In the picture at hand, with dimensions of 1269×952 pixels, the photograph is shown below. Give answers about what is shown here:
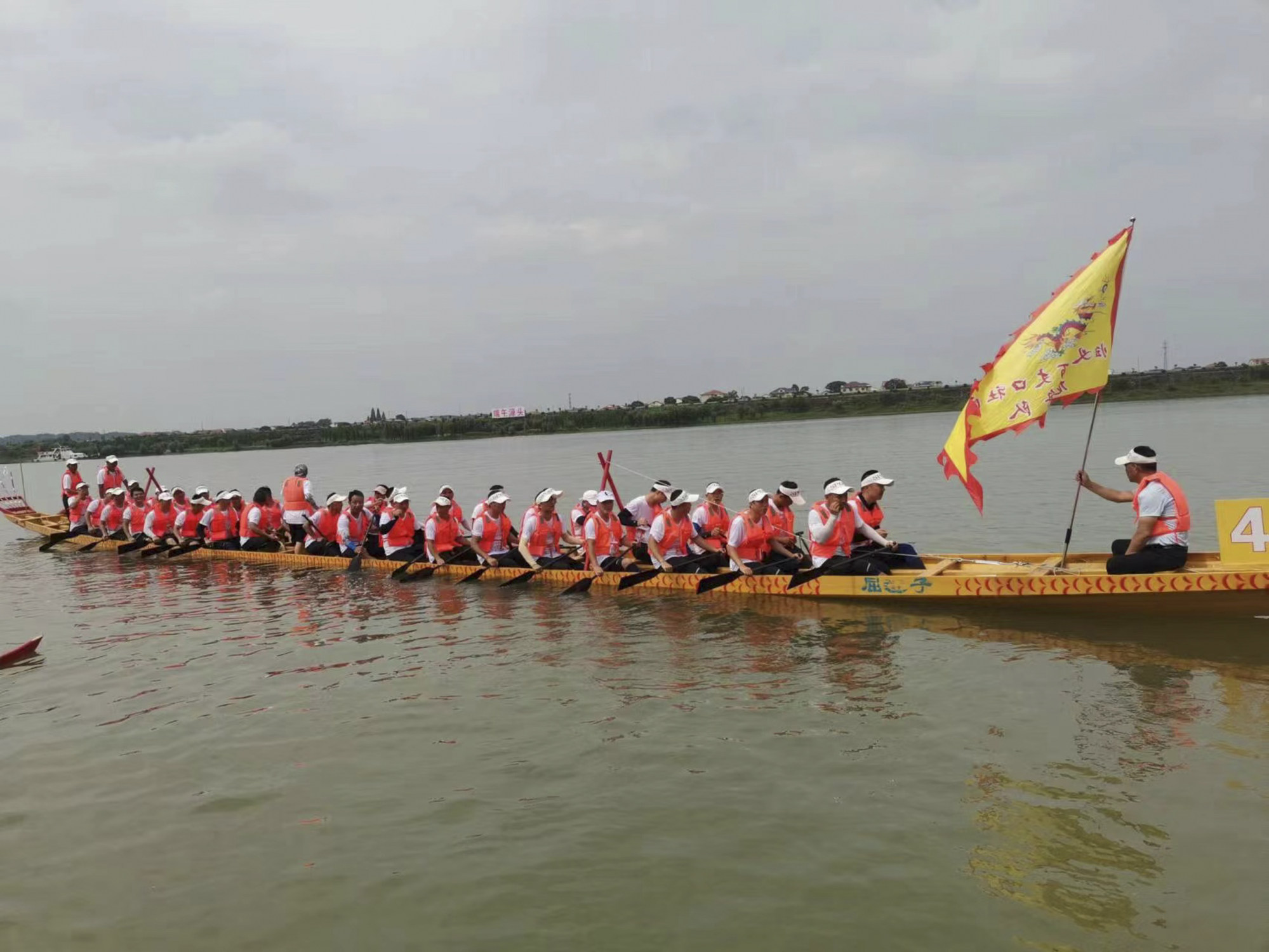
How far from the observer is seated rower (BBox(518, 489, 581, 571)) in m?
15.1

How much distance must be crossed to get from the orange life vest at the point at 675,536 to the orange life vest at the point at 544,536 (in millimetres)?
2266

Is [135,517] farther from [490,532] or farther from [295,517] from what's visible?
[490,532]

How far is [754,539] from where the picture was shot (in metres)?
13.3

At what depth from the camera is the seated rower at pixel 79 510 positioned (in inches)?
995

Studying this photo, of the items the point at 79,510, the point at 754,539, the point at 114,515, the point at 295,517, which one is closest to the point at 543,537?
the point at 754,539

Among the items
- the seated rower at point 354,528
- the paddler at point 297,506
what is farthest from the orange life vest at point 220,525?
the seated rower at point 354,528

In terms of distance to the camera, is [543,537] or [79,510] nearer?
[543,537]

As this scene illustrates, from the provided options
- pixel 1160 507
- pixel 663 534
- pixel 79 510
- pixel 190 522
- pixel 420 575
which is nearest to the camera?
pixel 1160 507

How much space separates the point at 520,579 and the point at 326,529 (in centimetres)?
628

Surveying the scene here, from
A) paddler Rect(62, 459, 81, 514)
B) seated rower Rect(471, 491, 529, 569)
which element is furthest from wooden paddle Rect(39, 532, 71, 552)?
seated rower Rect(471, 491, 529, 569)

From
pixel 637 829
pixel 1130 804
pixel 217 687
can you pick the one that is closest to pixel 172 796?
pixel 217 687

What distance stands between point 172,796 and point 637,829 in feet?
12.9

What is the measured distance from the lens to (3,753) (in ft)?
28.0

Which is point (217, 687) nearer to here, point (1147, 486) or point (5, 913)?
point (5, 913)
